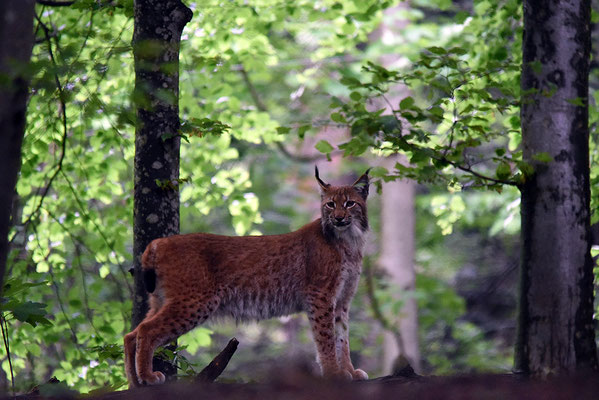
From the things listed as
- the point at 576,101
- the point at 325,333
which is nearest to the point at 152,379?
the point at 325,333

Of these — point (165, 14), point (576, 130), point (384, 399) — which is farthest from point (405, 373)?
point (165, 14)

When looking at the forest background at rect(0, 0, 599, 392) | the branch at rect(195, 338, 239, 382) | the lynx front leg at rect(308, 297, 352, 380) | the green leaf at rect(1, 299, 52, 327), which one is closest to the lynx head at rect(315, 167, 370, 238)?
the forest background at rect(0, 0, 599, 392)

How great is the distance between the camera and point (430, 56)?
207 inches

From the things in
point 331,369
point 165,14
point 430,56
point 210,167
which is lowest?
point 331,369

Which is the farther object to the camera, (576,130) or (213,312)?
(213,312)

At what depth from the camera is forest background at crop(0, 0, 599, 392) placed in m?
5.19

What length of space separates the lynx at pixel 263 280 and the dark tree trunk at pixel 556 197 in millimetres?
1534

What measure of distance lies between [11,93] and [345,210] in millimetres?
3719

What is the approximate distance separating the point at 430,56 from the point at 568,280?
1897mm

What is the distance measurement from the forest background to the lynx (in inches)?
13.5

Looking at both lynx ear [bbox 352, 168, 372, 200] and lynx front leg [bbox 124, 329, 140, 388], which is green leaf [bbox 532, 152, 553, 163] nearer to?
lynx ear [bbox 352, 168, 372, 200]

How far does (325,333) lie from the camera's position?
5949mm

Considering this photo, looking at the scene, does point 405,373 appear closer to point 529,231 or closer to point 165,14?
point 529,231

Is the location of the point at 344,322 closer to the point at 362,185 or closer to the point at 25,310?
the point at 362,185
